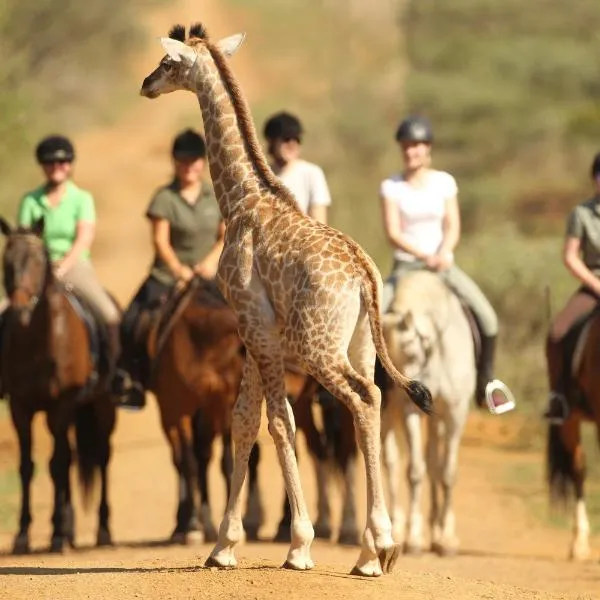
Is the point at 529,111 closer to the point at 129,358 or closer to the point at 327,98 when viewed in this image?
the point at 327,98

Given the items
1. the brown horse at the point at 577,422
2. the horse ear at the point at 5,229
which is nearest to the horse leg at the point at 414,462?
the brown horse at the point at 577,422

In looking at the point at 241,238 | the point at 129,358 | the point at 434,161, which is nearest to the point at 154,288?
the point at 129,358

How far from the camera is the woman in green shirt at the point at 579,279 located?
1395 centimetres

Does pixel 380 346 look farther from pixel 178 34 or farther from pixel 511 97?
pixel 511 97

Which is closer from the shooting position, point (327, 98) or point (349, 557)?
point (349, 557)

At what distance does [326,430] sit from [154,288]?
6.10 feet

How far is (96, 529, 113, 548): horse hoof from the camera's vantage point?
14.6 m

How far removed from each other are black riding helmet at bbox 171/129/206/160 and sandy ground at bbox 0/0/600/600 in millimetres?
3184

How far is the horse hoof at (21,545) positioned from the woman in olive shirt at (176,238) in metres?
1.55

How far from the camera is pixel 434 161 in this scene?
4341 cm

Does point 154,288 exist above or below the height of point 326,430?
above

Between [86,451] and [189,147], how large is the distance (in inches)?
114

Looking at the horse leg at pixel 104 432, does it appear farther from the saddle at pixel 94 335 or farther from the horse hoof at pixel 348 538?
the horse hoof at pixel 348 538

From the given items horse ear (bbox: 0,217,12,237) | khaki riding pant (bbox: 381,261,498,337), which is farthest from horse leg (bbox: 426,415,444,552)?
horse ear (bbox: 0,217,12,237)
